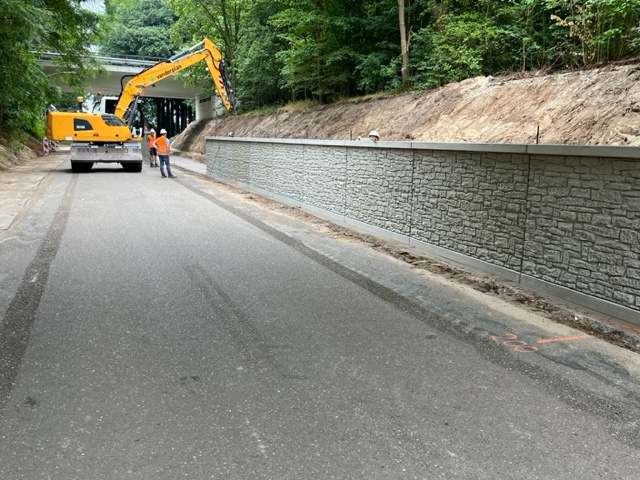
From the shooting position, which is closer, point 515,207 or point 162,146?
point 515,207

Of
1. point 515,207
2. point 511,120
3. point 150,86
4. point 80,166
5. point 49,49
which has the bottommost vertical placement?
point 80,166

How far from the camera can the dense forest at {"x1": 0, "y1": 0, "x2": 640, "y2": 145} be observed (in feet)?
45.2

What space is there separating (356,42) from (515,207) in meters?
18.2

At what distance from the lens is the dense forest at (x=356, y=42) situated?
45.2 feet

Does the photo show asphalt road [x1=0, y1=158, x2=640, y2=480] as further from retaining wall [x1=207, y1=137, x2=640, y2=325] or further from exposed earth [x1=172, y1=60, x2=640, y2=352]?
retaining wall [x1=207, y1=137, x2=640, y2=325]

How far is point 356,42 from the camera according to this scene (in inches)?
928

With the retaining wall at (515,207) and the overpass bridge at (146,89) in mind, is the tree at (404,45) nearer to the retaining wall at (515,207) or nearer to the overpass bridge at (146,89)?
the retaining wall at (515,207)

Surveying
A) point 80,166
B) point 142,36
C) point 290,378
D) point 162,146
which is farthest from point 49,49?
point 142,36

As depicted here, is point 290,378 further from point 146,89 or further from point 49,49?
point 146,89

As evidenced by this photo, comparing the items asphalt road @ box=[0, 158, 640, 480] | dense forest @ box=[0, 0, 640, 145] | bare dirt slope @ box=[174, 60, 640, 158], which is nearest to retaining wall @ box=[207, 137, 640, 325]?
asphalt road @ box=[0, 158, 640, 480]

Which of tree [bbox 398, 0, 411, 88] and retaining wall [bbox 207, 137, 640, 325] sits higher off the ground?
tree [bbox 398, 0, 411, 88]

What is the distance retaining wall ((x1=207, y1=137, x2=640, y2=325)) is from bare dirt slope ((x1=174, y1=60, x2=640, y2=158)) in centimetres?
153

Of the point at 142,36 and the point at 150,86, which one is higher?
the point at 142,36

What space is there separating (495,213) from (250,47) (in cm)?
2984
